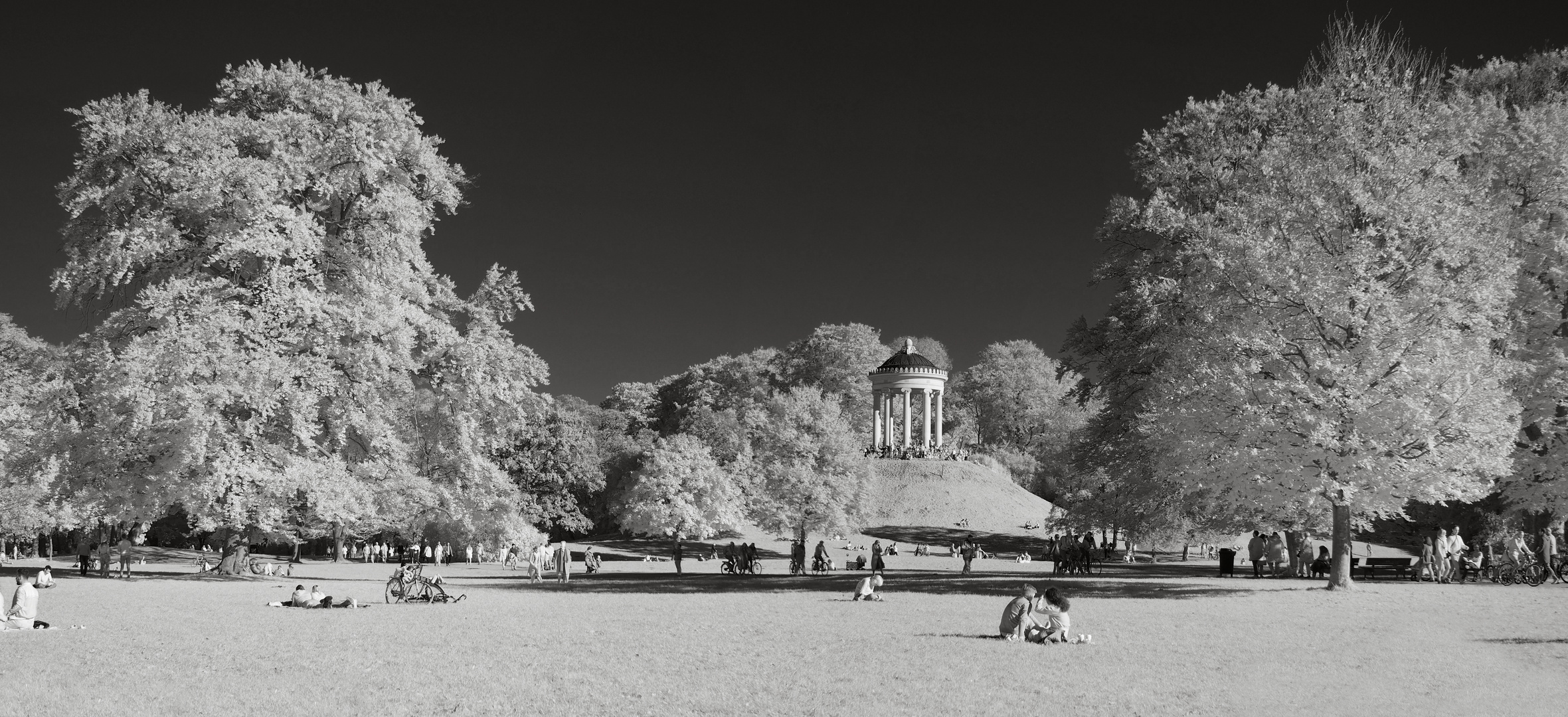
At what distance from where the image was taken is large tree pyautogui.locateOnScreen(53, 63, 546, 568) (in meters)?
26.8

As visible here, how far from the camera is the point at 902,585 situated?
32.0 metres

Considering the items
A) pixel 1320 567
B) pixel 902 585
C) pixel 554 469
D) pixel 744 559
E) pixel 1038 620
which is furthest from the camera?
pixel 554 469

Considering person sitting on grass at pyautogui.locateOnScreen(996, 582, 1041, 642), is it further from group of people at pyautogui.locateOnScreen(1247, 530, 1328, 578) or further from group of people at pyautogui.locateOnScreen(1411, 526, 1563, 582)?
group of people at pyautogui.locateOnScreen(1247, 530, 1328, 578)

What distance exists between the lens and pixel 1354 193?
25.8 meters

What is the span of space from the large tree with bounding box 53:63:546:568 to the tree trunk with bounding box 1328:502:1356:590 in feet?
65.4

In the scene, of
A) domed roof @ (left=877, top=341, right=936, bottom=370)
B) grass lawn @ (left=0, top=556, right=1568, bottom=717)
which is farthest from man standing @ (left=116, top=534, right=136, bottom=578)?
domed roof @ (left=877, top=341, right=936, bottom=370)

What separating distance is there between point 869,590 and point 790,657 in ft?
33.5

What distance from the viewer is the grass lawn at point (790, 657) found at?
11.9 meters

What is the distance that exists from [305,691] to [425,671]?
66.7 inches

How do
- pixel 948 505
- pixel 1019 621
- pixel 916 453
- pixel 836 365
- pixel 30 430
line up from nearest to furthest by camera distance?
pixel 1019 621 → pixel 30 430 → pixel 948 505 → pixel 916 453 → pixel 836 365

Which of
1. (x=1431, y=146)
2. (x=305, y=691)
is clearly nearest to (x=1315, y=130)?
(x=1431, y=146)

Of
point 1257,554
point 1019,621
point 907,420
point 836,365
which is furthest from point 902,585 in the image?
point 836,365

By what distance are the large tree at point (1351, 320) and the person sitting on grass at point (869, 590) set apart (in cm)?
719

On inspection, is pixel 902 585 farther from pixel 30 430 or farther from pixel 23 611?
pixel 30 430
